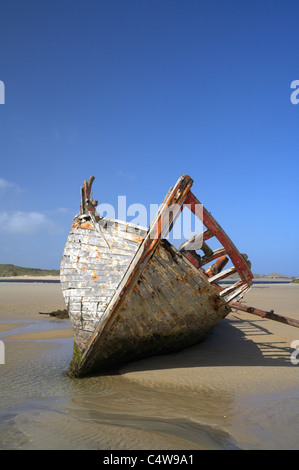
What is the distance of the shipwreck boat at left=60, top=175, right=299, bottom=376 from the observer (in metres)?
4.47

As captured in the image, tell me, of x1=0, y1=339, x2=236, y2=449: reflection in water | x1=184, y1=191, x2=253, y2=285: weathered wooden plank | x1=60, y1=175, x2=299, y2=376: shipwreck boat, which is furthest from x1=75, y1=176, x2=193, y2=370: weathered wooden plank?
x1=0, y1=339, x2=236, y2=449: reflection in water

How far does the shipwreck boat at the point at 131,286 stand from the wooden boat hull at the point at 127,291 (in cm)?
1

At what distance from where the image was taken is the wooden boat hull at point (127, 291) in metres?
4.46

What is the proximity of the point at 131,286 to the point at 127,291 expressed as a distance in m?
0.09

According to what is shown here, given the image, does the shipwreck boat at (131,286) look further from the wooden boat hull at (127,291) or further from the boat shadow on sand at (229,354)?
the boat shadow on sand at (229,354)

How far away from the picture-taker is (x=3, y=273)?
55.9 m

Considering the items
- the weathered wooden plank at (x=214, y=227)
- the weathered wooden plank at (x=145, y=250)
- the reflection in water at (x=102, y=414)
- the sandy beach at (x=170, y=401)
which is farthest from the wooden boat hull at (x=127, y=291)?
the reflection in water at (x=102, y=414)

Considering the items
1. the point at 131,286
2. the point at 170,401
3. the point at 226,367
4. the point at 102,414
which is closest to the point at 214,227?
the point at 131,286

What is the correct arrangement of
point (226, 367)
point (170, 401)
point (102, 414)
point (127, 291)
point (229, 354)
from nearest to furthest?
point (102, 414) → point (170, 401) → point (127, 291) → point (226, 367) → point (229, 354)

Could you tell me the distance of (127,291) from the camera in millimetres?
4371

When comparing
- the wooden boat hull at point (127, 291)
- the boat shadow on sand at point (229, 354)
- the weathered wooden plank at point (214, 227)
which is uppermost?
the weathered wooden plank at point (214, 227)

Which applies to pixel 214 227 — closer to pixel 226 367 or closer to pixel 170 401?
pixel 226 367

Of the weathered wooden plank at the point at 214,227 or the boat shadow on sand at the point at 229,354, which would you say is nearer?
the weathered wooden plank at the point at 214,227

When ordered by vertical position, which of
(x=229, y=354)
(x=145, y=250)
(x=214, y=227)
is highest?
(x=214, y=227)
